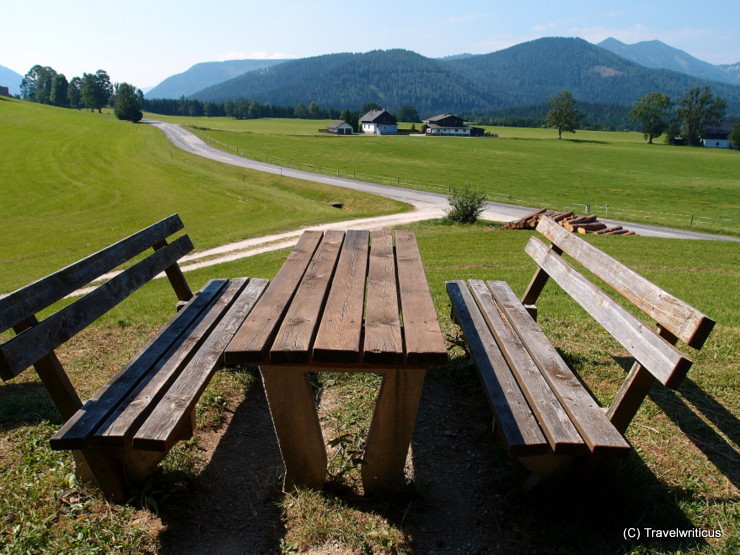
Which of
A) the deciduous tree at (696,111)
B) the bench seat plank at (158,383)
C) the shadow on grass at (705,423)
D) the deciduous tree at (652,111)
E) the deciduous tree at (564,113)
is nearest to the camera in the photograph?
the bench seat plank at (158,383)

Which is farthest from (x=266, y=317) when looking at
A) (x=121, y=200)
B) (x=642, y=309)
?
(x=121, y=200)

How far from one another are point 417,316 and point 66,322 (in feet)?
6.33

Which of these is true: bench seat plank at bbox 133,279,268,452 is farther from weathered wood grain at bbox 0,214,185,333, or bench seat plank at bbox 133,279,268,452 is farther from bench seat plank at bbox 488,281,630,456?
bench seat plank at bbox 488,281,630,456

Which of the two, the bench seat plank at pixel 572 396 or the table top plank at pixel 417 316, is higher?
the table top plank at pixel 417 316

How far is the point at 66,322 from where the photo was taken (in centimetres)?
292

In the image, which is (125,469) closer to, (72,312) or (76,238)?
(72,312)

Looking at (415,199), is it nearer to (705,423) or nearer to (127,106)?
(705,423)

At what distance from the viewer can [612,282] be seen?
3355 mm

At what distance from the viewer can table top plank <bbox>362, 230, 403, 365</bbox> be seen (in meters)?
2.39

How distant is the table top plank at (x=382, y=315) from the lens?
94.3 inches

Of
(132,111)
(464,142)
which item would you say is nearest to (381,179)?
(464,142)

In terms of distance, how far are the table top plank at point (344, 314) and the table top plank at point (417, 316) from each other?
245 mm

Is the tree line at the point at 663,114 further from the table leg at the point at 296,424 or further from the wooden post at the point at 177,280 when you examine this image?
the table leg at the point at 296,424

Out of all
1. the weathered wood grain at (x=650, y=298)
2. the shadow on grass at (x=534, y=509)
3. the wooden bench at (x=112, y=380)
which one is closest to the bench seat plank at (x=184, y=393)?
the wooden bench at (x=112, y=380)
